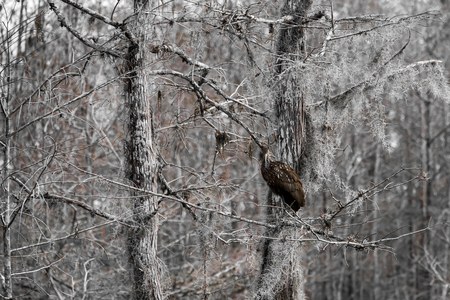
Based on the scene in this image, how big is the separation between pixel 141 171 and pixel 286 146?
1.72 meters

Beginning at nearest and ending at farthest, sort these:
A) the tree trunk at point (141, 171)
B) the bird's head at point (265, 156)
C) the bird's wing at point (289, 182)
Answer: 1. the bird's wing at point (289, 182)
2. the bird's head at point (265, 156)
3. the tree trunk at point (141, 171)

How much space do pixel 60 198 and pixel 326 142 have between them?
3.04 m

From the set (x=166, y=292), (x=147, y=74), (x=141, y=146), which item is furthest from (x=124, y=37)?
(x=166, y=292)

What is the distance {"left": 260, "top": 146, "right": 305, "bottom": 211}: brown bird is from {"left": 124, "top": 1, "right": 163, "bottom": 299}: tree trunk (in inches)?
58.4

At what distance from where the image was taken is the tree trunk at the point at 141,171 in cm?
566

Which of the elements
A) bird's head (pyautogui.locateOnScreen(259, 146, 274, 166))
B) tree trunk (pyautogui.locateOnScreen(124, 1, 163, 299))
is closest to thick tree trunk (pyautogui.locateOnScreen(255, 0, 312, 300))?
bird's head (pyautogui.locateOnScreen(259, 146, 274, 166))

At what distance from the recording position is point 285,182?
4852mm

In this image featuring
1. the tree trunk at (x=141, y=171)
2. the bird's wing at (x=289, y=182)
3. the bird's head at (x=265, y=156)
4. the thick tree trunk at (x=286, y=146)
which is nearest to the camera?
the bird's wing at (x=289, y=182)

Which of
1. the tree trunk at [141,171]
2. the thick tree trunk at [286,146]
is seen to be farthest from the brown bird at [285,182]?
the tree trunk at [141,171]

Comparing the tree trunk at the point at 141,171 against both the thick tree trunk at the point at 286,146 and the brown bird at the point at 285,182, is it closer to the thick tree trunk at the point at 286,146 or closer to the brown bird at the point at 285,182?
the thick tree trunk at the point at 286,146

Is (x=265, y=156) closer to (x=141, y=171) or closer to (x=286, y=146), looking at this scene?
(x=286, y=146)

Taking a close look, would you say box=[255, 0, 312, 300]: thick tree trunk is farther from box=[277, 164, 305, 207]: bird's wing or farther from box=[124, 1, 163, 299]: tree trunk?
→ box=[124, 1, 163, 299]: tree trunk

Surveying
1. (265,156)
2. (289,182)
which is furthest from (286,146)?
(289,182)

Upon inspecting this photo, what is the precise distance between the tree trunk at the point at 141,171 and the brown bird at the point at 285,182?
1.48 m
